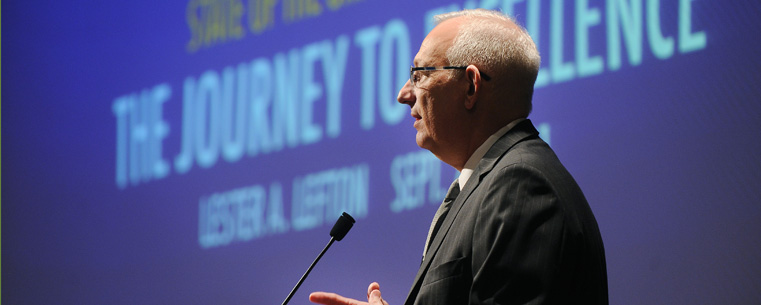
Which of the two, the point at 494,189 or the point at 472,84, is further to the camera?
the point at 472,84

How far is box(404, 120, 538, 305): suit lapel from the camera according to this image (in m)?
1.48

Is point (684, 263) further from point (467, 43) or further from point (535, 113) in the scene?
point (467, 43)

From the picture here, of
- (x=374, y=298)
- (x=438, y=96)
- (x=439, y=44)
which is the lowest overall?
(x=374, y=298)

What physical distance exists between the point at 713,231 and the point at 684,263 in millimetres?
Answer: 118

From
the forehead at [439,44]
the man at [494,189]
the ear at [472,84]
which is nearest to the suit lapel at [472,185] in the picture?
the man at [494,189]

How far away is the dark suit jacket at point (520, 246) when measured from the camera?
4.31 ft

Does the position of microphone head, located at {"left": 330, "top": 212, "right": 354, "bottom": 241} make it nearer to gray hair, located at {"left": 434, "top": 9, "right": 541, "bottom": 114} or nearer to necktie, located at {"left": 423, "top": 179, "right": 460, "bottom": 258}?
necktie, located at {"left": 423, "top": 179, "right": 460, "bottom": 258}

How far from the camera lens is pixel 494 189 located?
1.41 metres

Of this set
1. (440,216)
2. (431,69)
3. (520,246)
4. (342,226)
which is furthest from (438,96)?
(520,246)

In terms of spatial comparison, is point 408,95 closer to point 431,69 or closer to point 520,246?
point 431,69

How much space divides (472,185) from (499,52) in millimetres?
324

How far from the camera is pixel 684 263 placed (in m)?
2.22

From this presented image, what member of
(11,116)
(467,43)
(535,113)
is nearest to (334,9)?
(535,113)

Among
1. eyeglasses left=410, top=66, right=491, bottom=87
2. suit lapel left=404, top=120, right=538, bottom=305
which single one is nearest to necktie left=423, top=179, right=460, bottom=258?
suit lapel left=404, top=120, right=538, bottom=305
